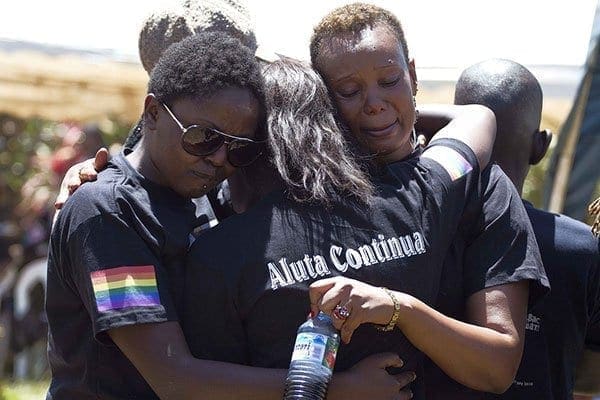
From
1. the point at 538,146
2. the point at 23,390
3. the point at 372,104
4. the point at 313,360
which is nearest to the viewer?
the point at 313,360

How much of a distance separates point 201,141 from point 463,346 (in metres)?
0.77

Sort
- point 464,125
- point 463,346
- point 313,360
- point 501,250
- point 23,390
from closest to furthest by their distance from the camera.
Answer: point 313,360
point 463,346
point 501,250
point 464,125
point 23,390

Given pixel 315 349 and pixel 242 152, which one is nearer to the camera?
pixel 315 349

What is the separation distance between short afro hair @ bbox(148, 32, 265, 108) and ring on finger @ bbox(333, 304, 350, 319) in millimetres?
575

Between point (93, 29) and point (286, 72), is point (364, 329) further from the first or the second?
point (93, 29)

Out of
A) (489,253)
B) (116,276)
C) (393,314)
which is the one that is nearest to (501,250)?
(489,253)

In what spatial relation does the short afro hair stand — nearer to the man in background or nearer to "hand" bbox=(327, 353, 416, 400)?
"hand" bbox=(327, 353, 416, 400)

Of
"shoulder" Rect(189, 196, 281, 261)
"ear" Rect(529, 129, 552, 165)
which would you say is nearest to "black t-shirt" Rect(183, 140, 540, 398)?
"shoulder" Rect(189, 196, 281, 261)

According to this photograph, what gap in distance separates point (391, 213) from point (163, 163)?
21.9 inches

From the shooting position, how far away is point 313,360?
2266 mm

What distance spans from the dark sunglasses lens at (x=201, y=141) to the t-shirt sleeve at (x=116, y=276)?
0.25 metres

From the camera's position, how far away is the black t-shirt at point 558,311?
300 cm

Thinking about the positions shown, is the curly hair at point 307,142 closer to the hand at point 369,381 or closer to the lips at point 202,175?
the lips at point 202,175

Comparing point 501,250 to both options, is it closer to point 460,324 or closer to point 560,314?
point 460,324
